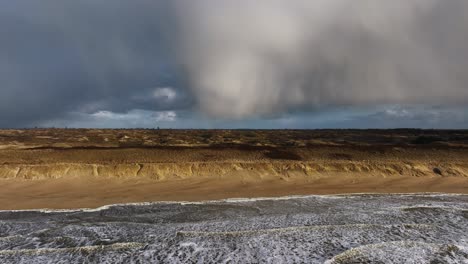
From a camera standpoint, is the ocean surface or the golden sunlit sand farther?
the golden sunlit sand

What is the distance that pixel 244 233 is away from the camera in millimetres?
11273

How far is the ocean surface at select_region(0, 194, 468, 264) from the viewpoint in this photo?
30.8 ft

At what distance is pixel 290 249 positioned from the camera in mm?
9875

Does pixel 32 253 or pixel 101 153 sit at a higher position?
pixel 101 153

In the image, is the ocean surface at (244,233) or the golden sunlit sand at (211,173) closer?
the ocean surface at (244,233)

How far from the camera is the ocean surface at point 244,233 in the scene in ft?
30.8

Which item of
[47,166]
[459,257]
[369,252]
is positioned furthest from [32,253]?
[47,166]

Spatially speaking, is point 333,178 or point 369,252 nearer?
point 369,252

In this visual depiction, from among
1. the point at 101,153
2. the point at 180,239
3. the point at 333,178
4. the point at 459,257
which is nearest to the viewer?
the point at 459,257

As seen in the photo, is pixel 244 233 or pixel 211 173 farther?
pixel 211 173

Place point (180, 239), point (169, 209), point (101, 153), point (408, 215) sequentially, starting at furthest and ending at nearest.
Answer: point (101, 153) → point (169, 209) → point (408, 215) → point (180, 239)

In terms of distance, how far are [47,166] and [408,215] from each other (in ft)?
68.4

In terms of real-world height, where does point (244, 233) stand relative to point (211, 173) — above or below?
below

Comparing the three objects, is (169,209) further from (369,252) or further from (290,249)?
(369,252)
